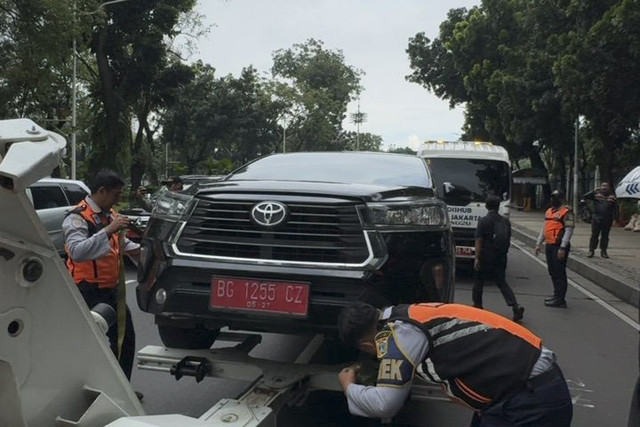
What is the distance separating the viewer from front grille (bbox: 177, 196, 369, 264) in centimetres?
353

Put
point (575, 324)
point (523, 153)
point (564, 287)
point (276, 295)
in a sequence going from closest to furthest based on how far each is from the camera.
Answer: point (276, 295)
point (575, 324)
point (564, 287)
point (523, 153)

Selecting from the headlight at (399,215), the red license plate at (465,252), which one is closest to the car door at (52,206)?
the red license plate at (465,252)

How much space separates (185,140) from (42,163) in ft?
145

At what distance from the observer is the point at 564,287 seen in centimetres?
878

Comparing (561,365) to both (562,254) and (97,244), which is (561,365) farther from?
(97,244)

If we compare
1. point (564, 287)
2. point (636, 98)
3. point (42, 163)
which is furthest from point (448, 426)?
point (636, 98)

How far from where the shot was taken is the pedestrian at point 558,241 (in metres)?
8.59

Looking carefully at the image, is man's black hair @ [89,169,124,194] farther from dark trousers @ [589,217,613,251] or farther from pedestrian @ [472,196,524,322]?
dark trousers @ [589,217,613,251]

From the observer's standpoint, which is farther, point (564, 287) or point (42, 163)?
point (564, 287)

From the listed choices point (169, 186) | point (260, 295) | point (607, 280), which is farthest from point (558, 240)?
point (260, 295)

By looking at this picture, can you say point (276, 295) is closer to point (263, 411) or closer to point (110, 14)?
point (263, 411)

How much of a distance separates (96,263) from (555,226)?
6.48m

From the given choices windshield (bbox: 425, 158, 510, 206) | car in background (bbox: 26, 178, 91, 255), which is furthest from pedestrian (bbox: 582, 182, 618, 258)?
car in background (bbox: 26, 178, 91, 255)

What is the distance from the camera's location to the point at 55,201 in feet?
34.1
